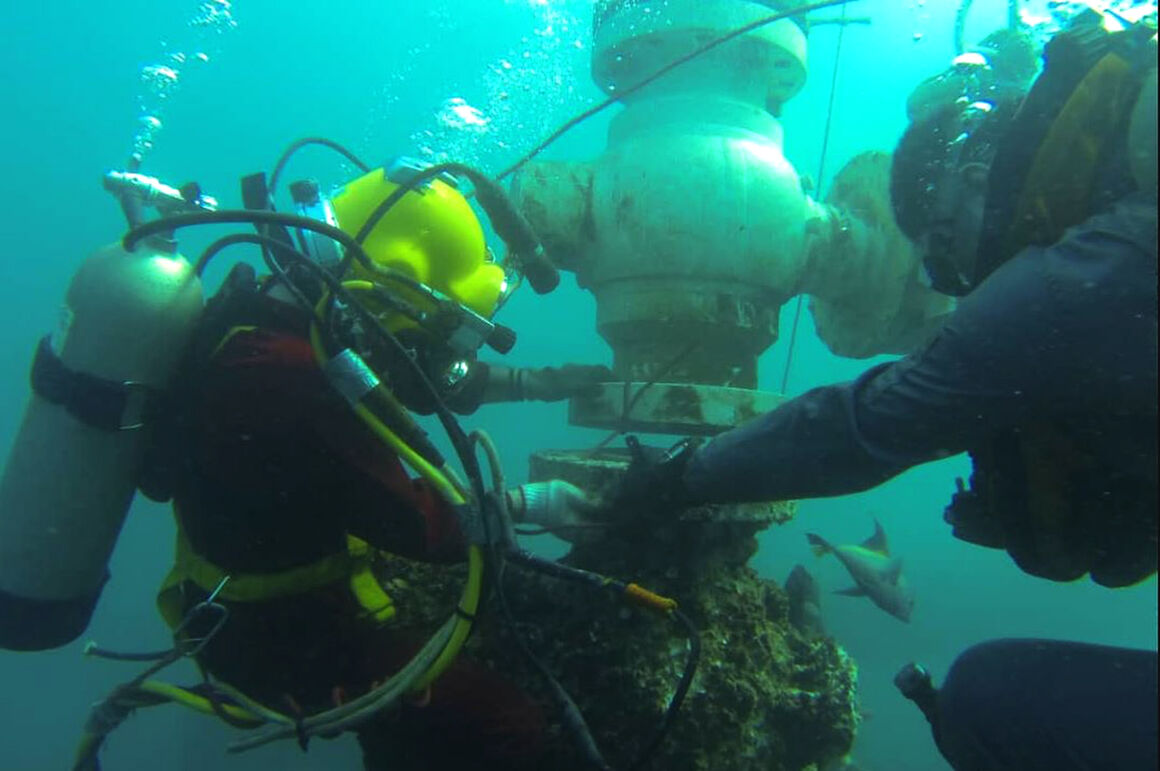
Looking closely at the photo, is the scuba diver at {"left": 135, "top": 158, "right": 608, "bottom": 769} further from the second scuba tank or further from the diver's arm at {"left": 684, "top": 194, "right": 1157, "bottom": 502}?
the diver's arm at {"left": 684, "top": 194, "right": 1157, "bottom": 502}

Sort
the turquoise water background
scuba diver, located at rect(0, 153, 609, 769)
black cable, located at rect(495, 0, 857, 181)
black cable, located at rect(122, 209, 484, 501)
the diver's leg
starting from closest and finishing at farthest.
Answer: the diver's leg < black cable, located at rect(122, 209, 484, 501) < scuba diver, located at rect(0, 153, 609, 769) < black cable, located at rect(495, 0, 857, 181) < the turquoise water background

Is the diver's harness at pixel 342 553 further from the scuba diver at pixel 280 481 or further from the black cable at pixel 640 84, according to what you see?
the black cable at pixel 640 84

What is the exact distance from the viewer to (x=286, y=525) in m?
2.24

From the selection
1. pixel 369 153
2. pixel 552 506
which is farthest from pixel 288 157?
pixel 369 153

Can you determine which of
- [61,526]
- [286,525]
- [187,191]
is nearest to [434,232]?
[187,191]

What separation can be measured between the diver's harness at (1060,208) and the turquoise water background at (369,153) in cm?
1251

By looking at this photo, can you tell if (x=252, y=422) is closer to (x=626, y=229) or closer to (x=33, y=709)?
(x=626, y=229)

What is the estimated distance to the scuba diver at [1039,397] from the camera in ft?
5.50

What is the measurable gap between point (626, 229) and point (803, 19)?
2.19 m

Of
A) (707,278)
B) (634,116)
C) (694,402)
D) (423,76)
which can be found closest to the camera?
(694,402)

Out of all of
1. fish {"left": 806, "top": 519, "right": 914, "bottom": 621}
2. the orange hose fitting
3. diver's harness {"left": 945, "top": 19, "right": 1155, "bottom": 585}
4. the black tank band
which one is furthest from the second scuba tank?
fish {"left": 806, "top": 519, "right": 914, "bottom": 621}

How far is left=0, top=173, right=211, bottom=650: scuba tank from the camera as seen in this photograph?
2188mm

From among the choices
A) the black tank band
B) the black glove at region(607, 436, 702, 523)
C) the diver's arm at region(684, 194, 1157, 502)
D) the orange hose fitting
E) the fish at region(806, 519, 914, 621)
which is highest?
the fish at region(806, 519, 914, 621)

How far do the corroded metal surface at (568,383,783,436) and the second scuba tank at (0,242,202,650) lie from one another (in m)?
2.33
